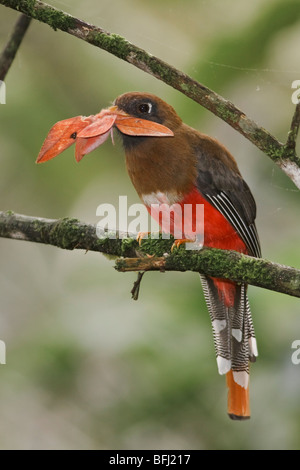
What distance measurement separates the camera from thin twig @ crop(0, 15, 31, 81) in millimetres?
3367

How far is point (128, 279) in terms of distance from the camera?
461cm

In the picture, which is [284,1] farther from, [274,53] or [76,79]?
[76,79]

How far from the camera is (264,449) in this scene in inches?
155

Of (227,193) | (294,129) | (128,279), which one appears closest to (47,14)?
(294,129)

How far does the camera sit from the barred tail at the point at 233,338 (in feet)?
10.8

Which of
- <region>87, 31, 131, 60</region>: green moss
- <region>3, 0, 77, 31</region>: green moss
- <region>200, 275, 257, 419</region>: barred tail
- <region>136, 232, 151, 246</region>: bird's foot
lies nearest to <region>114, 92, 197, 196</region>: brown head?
<region>136, 232, 151, 246</region>: bird's foot

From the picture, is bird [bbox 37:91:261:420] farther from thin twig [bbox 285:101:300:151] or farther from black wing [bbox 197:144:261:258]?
thin twig [bbox 285:101:300:151]

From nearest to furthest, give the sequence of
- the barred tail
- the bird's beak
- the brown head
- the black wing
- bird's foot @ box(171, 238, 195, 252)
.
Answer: the bird's beak < bird's foot @ box(171, 238, 195, 252) < the brown head < the black wing < the barred tail

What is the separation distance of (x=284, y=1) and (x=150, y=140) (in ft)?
4.31

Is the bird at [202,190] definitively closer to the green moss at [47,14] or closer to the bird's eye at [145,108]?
the bird's eye at [145,108]

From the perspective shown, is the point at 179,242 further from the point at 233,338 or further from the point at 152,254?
the point at 233,338

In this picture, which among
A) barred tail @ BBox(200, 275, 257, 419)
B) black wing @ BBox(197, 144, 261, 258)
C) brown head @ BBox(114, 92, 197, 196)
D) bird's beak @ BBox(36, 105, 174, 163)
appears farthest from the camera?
barred tail @ BBox(200, 275, 257, 419)
